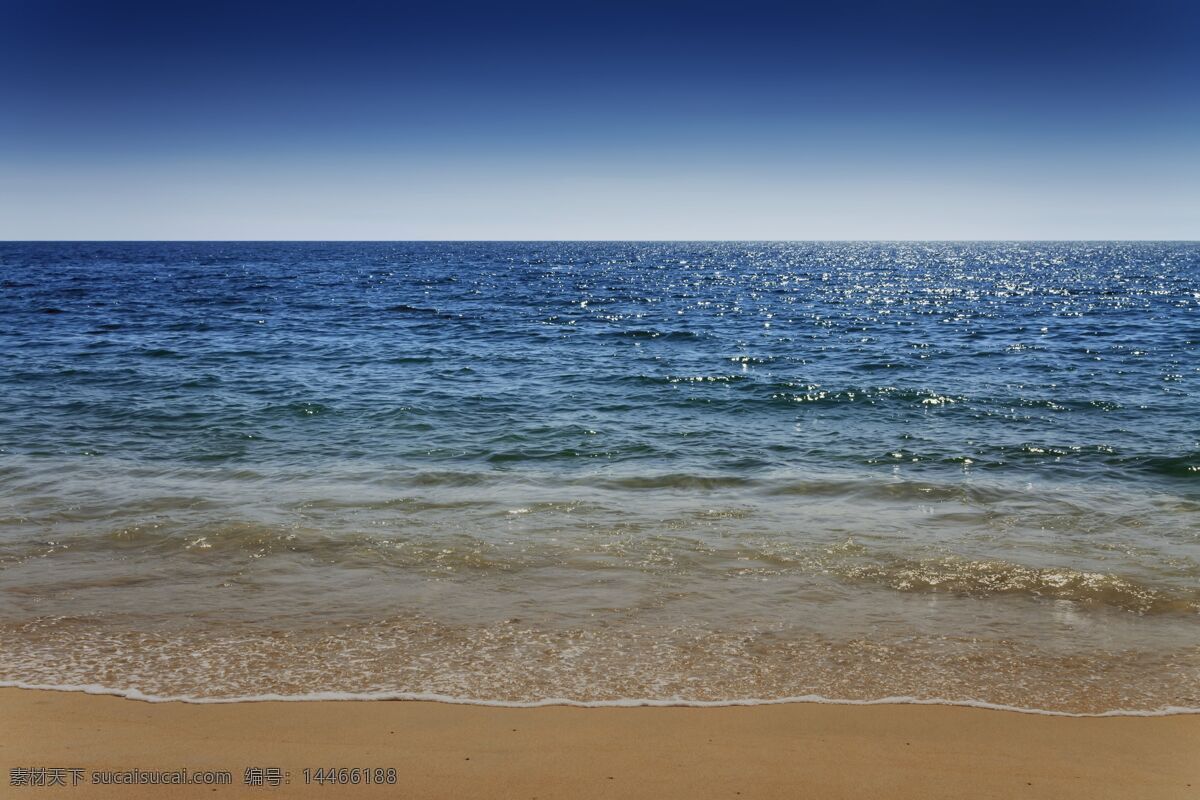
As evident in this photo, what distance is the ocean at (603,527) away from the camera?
19.1ft

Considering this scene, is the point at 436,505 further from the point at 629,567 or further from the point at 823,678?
the point at 823,678

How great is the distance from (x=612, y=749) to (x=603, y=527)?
4.34 m

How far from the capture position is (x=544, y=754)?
471 centimetres

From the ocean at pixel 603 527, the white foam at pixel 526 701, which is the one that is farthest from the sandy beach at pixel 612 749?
the ocean at pixel 603 527

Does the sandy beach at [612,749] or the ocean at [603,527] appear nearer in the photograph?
the sandy beach at [612,749]

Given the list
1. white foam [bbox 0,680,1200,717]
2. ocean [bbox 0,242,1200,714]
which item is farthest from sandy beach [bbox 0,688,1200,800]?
ocean [bbox 0,242,1200,714]

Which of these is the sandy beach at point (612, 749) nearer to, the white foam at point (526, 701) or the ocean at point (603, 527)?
the white foam at point (526, 701)

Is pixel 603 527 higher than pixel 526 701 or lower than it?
higher

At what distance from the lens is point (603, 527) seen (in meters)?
9.05

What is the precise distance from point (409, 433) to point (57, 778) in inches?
384

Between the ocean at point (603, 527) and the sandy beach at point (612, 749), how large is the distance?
26 centimetres

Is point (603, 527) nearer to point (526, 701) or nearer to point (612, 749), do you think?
point (526, 701)

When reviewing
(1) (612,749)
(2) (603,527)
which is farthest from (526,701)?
(2) (603,527)

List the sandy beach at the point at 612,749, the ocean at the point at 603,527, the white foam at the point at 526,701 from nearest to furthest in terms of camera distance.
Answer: the sandy beach at the point at 612,749, the white foam at the point at 526,701, the ocean at the point at 603,527
